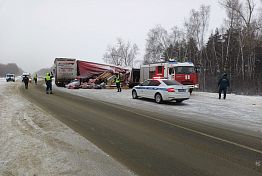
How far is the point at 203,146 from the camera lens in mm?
7305

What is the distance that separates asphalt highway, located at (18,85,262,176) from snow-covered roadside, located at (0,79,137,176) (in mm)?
341

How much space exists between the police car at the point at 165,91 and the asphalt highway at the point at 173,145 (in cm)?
623

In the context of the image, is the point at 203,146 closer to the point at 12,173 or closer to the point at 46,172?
the point at 46,172

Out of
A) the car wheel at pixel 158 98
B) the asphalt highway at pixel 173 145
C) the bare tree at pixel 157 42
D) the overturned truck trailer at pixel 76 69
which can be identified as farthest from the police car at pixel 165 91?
the bare tree at pixel 157 42

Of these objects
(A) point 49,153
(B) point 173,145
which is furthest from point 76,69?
(A) point 49,153

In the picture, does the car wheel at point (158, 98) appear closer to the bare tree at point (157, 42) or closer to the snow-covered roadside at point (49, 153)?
the snow-covered roadside at point (49, 153)

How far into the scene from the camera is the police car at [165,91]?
17.7m

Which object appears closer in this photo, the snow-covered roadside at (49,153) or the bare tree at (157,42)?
the snow-covered roadside at (49,153)

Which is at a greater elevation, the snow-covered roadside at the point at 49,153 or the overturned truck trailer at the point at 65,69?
the overturned truck trailer at the point at 65,69

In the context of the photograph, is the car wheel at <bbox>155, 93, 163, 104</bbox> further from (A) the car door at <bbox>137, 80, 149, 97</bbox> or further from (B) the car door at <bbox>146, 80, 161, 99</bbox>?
(A) the car door at <bbox>137, 80, 149, 97</bbox>

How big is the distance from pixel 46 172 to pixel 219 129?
247 inches

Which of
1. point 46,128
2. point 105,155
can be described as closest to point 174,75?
point 46,128

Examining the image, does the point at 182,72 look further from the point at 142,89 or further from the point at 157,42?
the point at 157,42

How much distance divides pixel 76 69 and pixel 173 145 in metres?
31.3
